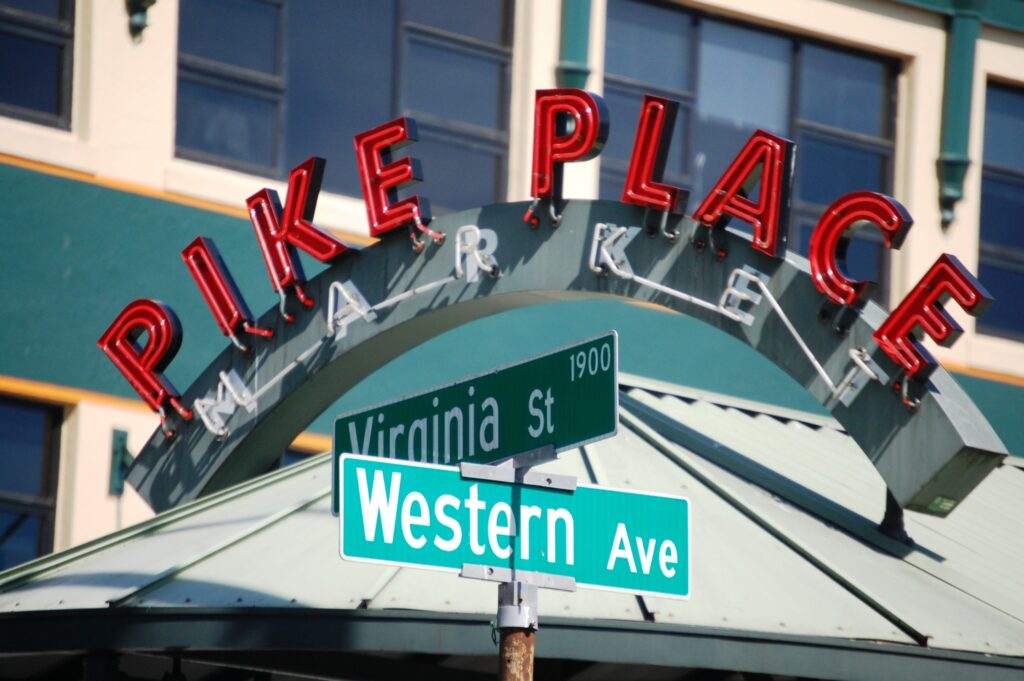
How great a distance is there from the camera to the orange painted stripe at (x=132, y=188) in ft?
50.7

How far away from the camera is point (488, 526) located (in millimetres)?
6953

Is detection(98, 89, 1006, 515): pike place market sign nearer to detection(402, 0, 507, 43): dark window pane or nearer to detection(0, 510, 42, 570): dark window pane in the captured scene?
detection(0, 510, 42, 570): dark window pane

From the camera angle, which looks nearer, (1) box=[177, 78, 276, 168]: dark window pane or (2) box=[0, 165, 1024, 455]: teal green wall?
(2) box=[0, 165, 1024, 455]: teal green wall

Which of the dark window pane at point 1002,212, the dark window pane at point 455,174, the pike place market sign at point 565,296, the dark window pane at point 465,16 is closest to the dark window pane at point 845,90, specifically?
the dark window pane at point 1002,212

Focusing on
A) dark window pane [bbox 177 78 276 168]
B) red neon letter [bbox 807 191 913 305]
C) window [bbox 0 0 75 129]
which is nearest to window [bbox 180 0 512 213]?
dark window pane [bbox 177 78 276 168]

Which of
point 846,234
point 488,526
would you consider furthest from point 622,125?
point 488,526

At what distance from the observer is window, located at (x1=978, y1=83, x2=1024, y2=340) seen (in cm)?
2008

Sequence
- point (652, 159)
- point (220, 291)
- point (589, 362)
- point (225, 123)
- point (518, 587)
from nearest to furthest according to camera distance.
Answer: point (518, 587)
point (589, 362)
point (652, 159)
point (220, 291)
point (225, 123)

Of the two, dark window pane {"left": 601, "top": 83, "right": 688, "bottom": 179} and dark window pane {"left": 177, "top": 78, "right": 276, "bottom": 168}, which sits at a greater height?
dark window pane {"left": 601, "top": 83, "right": 688, "bottom": 179}

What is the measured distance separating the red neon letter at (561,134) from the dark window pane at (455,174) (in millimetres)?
5360

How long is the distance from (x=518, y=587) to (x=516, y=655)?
276mm

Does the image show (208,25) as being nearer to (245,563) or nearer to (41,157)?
(41,157)

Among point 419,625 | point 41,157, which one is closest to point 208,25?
point 41,157

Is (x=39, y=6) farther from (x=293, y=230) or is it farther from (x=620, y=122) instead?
(x=620, y=122)
